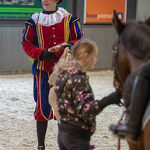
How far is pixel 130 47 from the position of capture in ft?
6.03

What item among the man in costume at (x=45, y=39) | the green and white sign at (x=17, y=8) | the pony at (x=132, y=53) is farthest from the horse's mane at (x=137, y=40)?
the green and white sign at (x=17, y=8)

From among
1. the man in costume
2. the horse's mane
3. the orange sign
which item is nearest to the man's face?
the man in costume

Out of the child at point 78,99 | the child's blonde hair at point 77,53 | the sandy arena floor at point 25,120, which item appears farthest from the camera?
the sandy arena floor at point 25,120

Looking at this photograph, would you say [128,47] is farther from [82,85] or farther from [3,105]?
[3,105]

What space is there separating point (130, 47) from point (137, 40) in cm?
7

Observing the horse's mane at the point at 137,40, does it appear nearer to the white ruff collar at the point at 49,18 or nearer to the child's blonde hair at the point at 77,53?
the child's blonde hair at the point at 77,53

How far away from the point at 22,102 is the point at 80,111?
4.14m

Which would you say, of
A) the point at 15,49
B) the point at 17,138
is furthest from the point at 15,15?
the point at 17,138

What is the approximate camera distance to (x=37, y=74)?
11.9 feet

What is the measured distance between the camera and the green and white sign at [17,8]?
9000mm

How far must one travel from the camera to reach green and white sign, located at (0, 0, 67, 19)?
9.00m

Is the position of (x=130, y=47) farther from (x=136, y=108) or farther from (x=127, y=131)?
(x=127, y=131)

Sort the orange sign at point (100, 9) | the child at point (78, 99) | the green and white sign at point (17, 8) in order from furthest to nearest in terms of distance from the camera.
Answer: the orange sign at point (100, 9)
the green and white sign at point (17, 8)
the child at point (78, 99)

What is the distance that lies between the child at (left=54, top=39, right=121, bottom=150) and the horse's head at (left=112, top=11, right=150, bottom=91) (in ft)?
0.74
